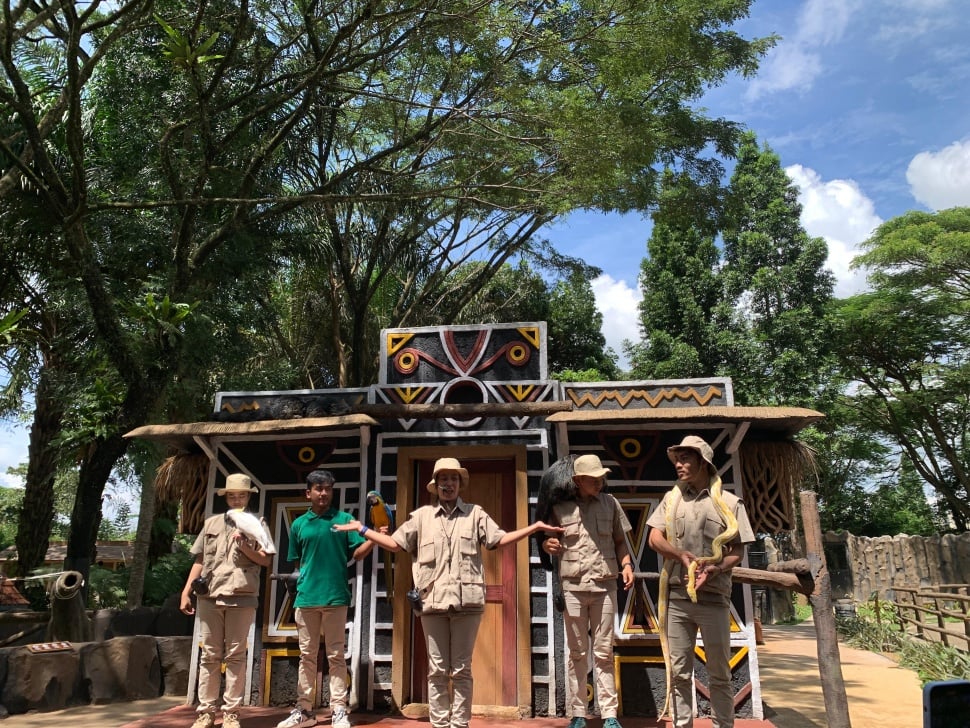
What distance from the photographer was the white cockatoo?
211 inches

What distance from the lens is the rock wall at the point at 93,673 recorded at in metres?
6.47

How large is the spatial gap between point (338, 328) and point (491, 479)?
34.4 ft

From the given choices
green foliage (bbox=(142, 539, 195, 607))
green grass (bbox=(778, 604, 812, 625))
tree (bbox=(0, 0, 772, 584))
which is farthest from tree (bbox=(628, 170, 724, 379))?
green foliage (bbox=(142, 539, 195, 607))

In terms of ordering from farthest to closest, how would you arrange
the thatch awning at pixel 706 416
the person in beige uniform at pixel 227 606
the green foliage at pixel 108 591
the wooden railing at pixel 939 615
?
the green foliage at pixel 108 591 → the wooden railing at pixel 939 615 → the thatch awning at pixel 706 416 → the person in beige uniform at pixel 227 606

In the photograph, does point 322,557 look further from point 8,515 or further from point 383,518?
point 8,515

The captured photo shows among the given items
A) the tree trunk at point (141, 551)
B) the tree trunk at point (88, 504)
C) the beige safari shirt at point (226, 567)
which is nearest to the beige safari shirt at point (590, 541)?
the beige safari shirt at point (226, 567)

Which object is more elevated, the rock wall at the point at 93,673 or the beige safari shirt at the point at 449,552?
the beige safari shirt at the point at 449,552

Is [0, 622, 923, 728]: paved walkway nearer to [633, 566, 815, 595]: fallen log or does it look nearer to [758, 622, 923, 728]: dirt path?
[758, 622, 923, 728]: dirt path

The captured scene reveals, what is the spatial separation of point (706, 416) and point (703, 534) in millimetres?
1452

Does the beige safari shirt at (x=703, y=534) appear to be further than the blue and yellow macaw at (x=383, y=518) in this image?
No

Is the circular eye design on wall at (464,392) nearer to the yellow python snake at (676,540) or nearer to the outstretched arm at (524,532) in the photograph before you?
the outstretched arm at (524,532)

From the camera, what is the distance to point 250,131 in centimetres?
1098

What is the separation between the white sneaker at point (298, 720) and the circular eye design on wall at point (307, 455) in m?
2.16

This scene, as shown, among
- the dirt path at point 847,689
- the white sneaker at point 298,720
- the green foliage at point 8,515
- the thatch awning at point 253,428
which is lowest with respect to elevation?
the dirt path at point 847,689
